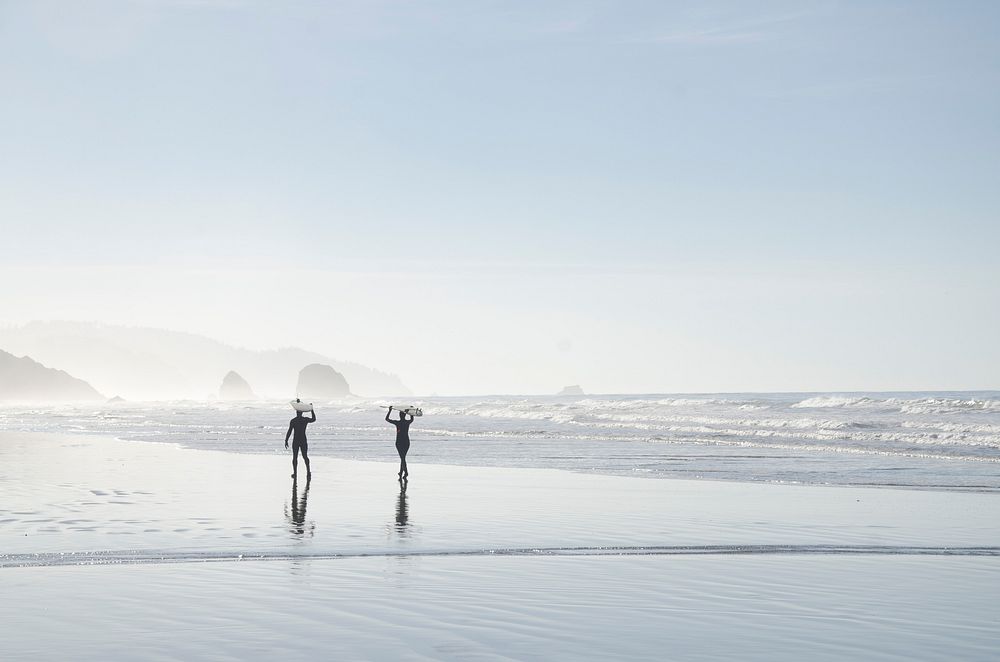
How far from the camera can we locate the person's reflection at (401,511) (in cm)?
1527

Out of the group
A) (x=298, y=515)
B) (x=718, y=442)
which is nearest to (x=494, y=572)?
(x=298, y=515)

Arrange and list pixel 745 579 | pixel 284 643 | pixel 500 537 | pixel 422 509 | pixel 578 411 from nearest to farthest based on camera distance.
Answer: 1. pixel 284 643
2. pixel 745 579
3. pixel 500 537
4. pixel 422 509
5. pixel 578 411

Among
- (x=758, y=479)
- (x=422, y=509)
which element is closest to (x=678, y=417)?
(x=758, y=479)

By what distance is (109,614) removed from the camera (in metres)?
8.65

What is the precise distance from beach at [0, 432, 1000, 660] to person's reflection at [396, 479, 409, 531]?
11cm

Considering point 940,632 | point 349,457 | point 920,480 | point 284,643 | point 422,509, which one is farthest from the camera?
point 349,457

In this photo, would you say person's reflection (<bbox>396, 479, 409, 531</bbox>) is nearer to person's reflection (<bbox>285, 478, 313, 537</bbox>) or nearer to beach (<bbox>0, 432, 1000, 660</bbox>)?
beach (<bbox>0, 432, 1000, 660</bbox>)

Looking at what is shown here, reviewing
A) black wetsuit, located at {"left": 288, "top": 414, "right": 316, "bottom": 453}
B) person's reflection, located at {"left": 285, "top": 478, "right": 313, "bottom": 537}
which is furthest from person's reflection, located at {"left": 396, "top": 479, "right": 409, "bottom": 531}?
black wetsuit, located at {"left": 288, "top": 414, "right": 316, "bottom": 453}

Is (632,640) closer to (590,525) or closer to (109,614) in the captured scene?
(109,614)

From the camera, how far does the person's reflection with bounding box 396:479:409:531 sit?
15.3 m

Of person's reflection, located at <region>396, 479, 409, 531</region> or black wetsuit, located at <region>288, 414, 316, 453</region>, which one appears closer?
person's reflection, located at <region>396, 479, 409, 531</region>

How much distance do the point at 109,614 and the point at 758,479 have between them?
1814 centimetres

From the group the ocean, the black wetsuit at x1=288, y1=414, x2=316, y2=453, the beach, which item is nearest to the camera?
the beach

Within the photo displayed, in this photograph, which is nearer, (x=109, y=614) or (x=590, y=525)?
(x=109, y=614)
